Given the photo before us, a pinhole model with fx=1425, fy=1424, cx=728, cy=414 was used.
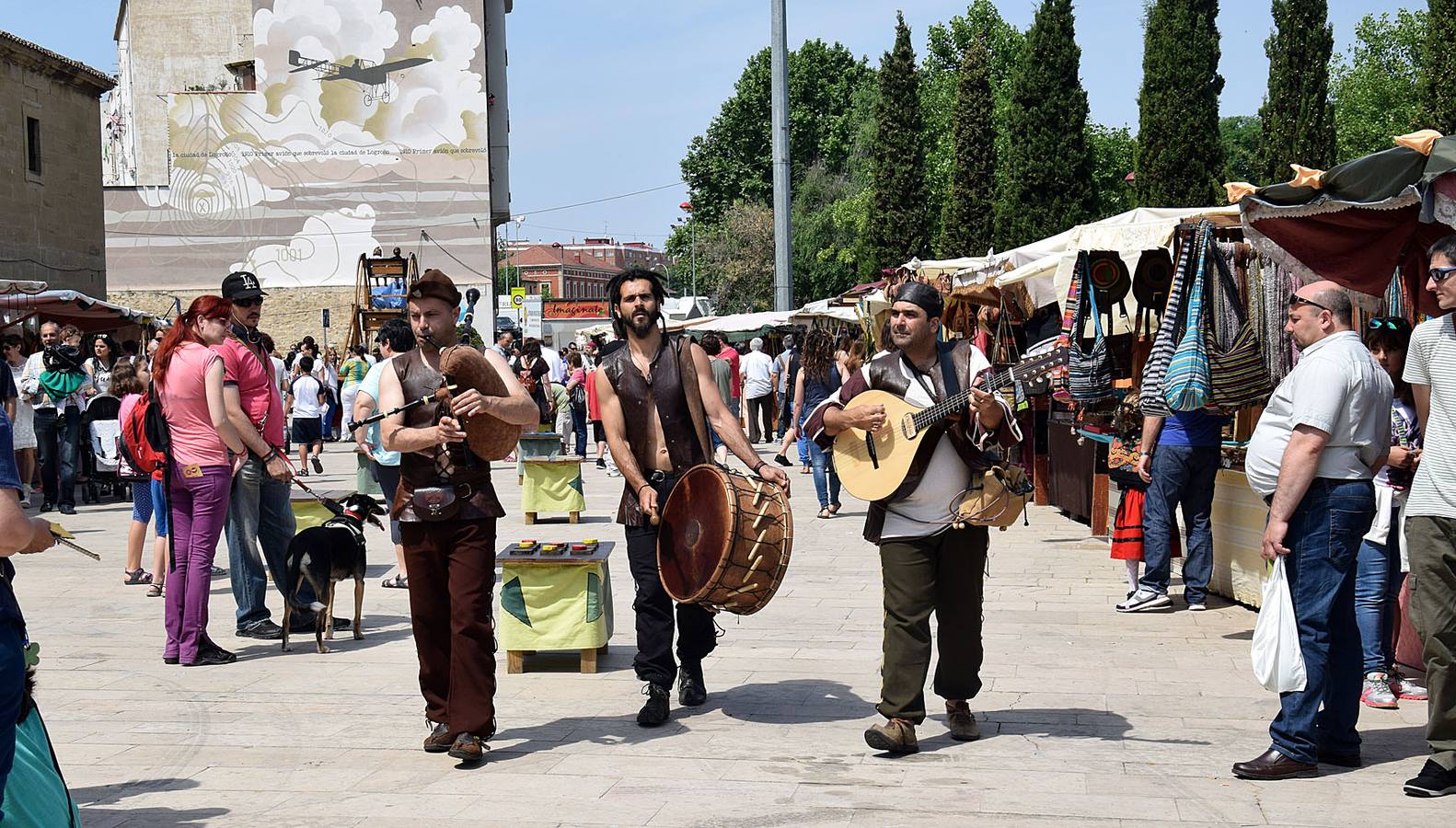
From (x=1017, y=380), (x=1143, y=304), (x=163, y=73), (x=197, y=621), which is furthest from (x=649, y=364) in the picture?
(x=163, y=73)

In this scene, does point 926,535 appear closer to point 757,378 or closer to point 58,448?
point 58,448

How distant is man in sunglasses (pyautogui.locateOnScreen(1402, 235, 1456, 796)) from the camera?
5.16 meters

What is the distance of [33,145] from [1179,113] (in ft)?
97.6

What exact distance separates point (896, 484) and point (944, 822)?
1467 millimetres

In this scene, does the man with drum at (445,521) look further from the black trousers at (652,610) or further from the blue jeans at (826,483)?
the blue jeans at (826,483)

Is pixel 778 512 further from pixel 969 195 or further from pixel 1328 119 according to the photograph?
pixel 969 195

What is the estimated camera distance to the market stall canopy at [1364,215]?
626 cm

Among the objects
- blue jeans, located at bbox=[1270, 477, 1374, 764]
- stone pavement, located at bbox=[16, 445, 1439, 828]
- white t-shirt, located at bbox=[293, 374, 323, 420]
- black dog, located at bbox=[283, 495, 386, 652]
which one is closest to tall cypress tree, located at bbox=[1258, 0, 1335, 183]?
white t-shirt, located at bbox=[293, 374, 323, 420]

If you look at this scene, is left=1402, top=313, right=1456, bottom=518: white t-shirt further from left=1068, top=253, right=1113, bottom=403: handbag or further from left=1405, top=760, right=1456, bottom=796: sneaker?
left=1068, top=253, right=1113, bottom=403: handbag

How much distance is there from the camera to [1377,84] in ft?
181

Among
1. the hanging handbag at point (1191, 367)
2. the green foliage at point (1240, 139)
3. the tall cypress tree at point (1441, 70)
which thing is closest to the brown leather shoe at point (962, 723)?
the hanging handbag at point (1191, 367)

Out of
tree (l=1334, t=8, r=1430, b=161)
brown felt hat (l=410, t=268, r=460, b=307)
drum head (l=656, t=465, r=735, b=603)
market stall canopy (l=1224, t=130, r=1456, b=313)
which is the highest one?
tree (l=1334, t=8, r=1430, b=161)

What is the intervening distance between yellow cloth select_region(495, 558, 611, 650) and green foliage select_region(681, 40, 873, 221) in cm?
6368

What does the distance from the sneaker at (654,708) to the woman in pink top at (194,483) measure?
114 inches
